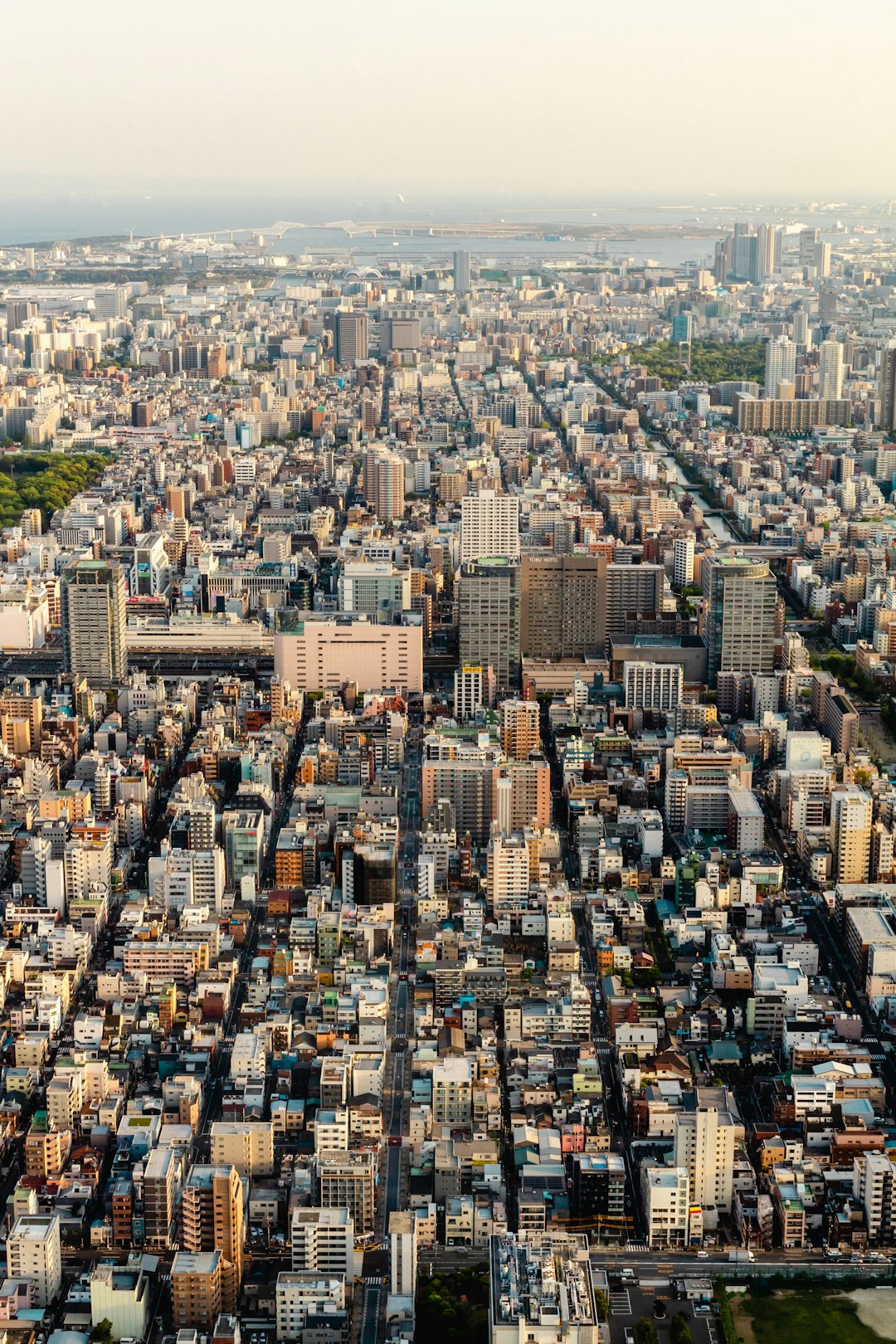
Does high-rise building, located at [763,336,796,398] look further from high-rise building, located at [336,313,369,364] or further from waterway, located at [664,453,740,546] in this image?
high-rise building, located at [336,313,369,364]

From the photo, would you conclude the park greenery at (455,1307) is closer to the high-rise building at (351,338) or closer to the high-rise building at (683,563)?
the high-rise building at (683,563)

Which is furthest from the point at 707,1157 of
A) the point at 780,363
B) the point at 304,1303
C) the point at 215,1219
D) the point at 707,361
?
the point at 707,361

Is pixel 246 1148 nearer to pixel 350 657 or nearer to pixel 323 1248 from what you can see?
pixel 323 1248

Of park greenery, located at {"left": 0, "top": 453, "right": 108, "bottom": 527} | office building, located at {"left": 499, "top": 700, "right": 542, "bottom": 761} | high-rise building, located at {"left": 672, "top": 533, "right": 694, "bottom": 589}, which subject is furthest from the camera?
park greenery, located at {"left": 0, "top": 453, "right": 108, "bottom": 527}

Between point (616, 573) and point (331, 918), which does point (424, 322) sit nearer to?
point (616, 573)

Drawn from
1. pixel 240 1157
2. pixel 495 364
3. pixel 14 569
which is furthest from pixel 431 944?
pixel 495 364

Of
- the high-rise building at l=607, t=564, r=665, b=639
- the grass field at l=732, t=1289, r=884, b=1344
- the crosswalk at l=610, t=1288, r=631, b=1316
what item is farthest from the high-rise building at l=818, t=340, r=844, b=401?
the crosswalk at l=610, t=1288, r=631, b=1316
